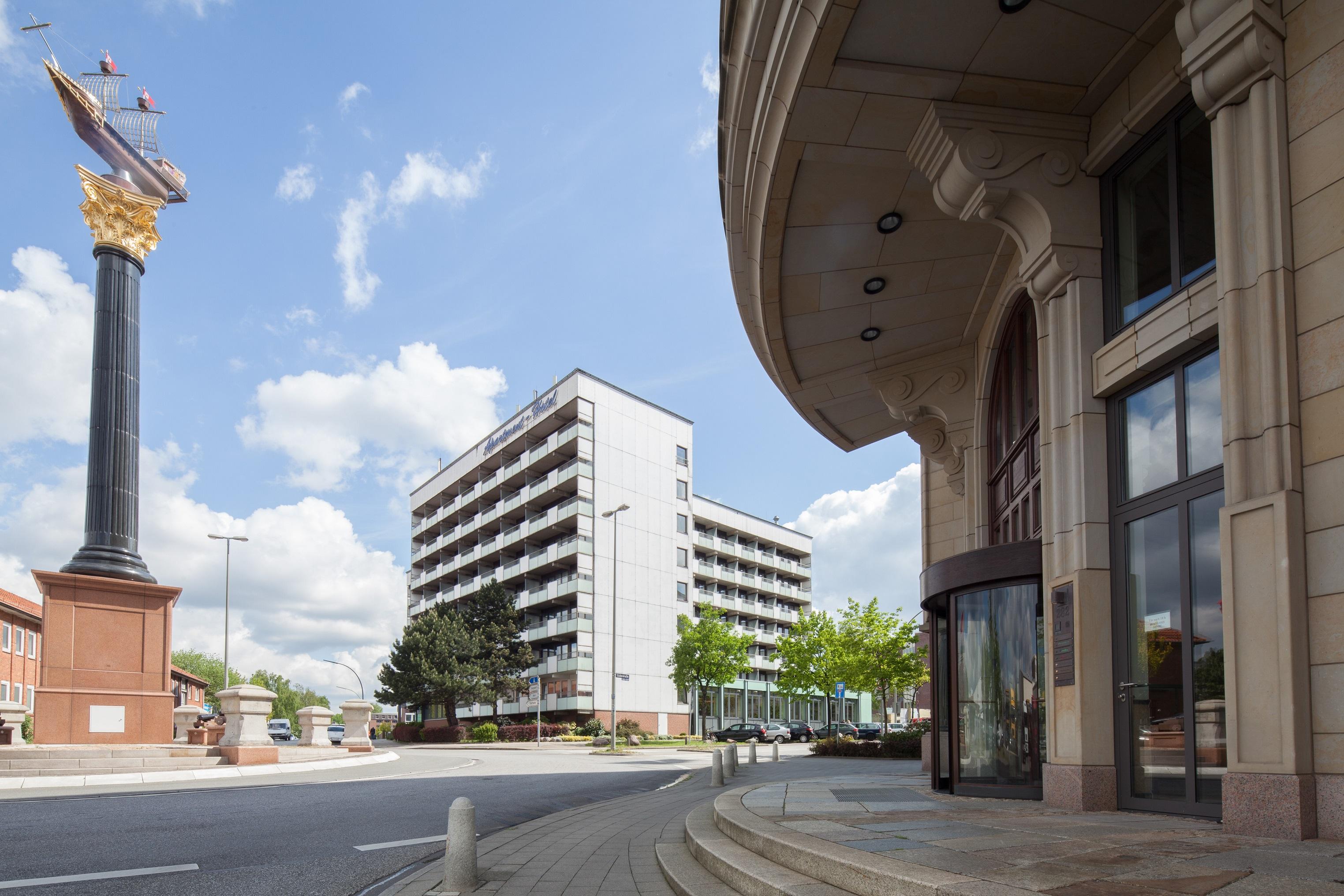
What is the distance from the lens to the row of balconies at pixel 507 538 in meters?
64.8

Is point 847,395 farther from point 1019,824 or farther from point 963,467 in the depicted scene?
point 1019,824

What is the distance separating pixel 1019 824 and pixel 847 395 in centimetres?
1274

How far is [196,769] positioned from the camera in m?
20.8

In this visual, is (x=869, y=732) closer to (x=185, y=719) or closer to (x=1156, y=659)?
(x=185, y=719)

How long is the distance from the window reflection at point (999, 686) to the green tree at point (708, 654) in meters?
50.5

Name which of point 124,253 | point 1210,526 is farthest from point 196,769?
point 1210,526

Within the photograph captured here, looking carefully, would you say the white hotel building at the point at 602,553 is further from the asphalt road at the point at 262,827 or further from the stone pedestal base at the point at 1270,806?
the stone pedestal base at the point at 1270,806

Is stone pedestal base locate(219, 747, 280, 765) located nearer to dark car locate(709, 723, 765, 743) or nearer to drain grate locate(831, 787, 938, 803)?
drain grate locate(831, 787, 938, 803)

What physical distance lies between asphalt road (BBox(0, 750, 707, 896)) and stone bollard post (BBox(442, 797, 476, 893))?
0.91 m

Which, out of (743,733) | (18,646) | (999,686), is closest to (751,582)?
(743,733)

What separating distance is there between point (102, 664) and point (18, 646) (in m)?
49.0

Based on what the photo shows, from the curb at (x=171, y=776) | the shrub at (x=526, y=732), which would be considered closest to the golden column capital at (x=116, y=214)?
the curb at (x=171, y=776)

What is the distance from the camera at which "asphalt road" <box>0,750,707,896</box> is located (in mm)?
7926

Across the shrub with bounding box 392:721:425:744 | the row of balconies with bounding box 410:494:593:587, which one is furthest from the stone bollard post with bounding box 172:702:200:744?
the row of balconies with bounding box 410:494:593:587
